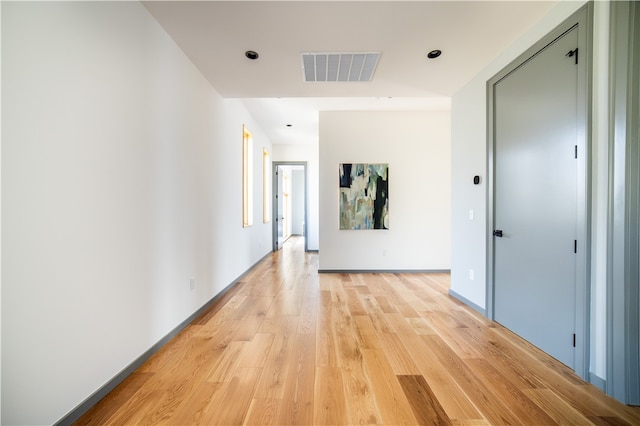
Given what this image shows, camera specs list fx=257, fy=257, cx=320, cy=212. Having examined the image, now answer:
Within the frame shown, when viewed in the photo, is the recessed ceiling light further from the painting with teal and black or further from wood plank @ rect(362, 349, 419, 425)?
wood plank @ rect(362, 349, 419, 425)

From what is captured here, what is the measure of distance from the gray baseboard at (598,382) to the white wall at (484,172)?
2 cm

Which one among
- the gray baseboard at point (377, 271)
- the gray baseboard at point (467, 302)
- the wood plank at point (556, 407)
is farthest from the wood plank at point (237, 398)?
the gray baseboard at point (377, 271)

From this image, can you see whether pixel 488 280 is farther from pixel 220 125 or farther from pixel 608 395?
pixel 220 125

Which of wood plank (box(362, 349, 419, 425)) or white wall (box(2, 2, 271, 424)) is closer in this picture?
white wall (box(2, 2, 271, 424))

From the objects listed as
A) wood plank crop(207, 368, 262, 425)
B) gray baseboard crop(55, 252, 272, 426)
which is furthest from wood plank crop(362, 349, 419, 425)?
gray baseboard crop(55, 252, 272, 426)

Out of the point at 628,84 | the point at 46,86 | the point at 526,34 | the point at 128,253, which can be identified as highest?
the point at 526,34

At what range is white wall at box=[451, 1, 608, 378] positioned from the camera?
163 cm

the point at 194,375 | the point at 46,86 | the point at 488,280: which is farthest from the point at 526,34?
the point at 194,375

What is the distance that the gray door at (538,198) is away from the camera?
1859mm

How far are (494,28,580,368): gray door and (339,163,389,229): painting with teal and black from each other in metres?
2.26

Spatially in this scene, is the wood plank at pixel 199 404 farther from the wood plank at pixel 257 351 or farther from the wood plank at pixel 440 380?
the wood plank at pixel 440 380

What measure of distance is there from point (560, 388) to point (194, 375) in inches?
94.7

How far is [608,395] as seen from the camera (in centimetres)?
157

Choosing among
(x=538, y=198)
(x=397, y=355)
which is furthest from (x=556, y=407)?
(x=538, y=198)
